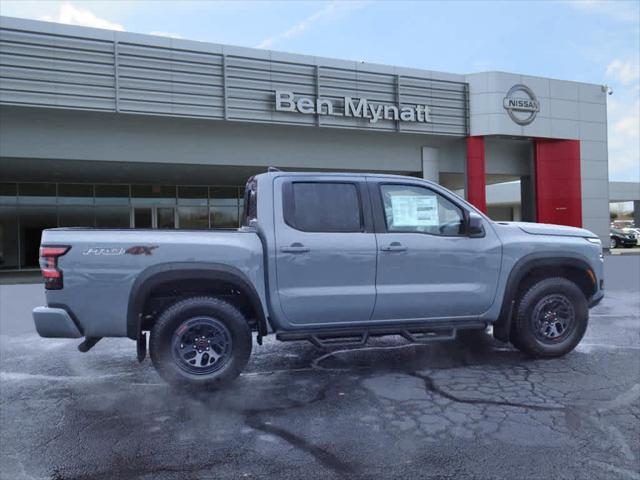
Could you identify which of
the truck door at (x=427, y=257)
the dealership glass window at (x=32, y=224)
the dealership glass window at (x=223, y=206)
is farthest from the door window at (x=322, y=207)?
the dealership glass window at (x=32, y=224)

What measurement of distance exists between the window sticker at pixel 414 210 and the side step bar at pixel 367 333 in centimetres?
104

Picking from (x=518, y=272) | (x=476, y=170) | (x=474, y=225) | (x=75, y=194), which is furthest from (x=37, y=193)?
(x=518, y=272)

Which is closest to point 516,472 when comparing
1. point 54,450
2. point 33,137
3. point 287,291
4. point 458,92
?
point 287,291

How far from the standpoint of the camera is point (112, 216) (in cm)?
2219

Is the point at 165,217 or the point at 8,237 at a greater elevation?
the point at 165,217

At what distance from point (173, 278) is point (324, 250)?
4.59 feet

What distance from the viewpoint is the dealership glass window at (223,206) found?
2381 centimetres

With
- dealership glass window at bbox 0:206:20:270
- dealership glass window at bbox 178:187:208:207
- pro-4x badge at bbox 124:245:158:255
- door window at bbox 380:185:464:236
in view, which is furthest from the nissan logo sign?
dealership glass window at bbox 0:206:20:270

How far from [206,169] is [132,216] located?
549 cm

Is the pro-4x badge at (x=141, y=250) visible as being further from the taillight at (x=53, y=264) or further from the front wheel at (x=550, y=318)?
the front wheel at (x=550, y=318)

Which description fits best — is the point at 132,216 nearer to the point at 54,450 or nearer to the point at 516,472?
the point at 54,450

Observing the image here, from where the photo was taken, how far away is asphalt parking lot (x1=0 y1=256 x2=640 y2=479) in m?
3.04

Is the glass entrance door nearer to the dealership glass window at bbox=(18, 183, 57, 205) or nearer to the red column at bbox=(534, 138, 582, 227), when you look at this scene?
the dealership glass window at bbox=(18, 183, 57, 205)

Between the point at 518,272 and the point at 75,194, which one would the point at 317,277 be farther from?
the point at 75,194
